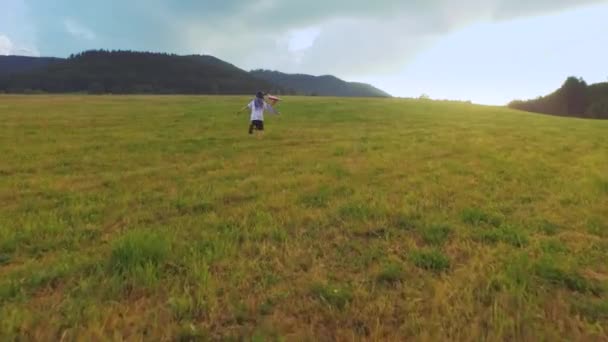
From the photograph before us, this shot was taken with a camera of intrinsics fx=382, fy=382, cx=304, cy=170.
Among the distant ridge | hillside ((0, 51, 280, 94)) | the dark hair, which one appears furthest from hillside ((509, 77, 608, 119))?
hillside ((0, 51, 280, 94))

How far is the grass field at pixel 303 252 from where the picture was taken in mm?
3658

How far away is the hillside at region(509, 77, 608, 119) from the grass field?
80.9 m

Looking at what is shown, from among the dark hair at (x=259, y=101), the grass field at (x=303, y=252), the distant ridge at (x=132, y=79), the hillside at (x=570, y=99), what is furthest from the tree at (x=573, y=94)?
the grass field at (x=303, y=252)

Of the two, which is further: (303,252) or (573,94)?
(573,94)

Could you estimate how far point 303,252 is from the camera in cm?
533

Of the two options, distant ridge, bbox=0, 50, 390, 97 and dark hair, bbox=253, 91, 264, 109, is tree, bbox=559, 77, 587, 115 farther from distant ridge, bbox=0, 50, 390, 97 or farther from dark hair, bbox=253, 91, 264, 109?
dark hair, bbox=253, 91, 264, 109

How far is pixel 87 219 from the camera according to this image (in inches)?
264

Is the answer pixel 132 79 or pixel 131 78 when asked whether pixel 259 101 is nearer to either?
pixel 132 79

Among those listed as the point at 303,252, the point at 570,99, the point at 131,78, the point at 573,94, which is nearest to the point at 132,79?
the point at 131,78

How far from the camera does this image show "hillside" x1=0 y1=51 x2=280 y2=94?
453ft

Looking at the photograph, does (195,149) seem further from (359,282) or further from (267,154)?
(359,282)

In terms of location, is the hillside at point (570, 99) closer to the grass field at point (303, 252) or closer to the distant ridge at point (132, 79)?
the distant ridge at point (132, 79)

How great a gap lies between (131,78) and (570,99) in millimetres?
149359

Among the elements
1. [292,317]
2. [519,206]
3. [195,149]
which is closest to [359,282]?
[292,317]
